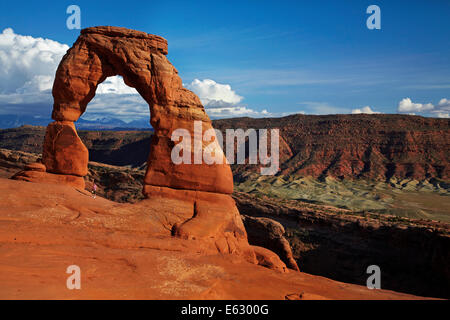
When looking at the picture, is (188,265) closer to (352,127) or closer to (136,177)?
(136,177)

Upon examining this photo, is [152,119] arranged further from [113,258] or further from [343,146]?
[343,146]

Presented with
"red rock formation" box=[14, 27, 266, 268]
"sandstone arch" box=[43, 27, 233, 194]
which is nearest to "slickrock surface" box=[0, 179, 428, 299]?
"red rock formation" box=[14, 27, 266, 268]

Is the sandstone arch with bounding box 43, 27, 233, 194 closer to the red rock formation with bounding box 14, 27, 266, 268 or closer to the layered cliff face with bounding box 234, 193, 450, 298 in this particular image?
the red rock formation with bounding box 14, 27, 266, 268

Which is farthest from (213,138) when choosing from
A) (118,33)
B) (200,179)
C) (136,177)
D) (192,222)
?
(136,177)
